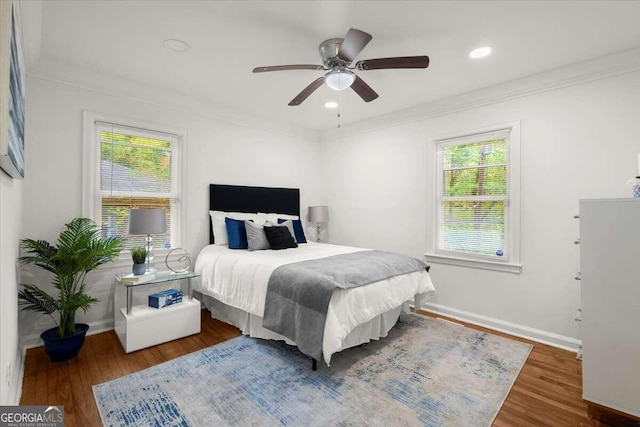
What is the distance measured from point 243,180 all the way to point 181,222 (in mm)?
1001

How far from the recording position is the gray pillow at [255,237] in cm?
350

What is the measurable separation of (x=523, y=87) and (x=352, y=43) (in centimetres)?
210

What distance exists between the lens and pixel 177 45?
2467 millimetres

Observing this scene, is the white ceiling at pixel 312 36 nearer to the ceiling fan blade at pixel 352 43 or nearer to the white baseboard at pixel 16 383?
the ceiling fan blade at pixel 352 43

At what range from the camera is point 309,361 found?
8.13 feet

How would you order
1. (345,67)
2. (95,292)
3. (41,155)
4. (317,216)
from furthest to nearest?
(317,216) < (95,292) < (41,155) < (345,67)

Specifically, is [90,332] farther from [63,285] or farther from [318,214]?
[318,214]

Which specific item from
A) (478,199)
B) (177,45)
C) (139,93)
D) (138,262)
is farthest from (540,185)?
(139,93)

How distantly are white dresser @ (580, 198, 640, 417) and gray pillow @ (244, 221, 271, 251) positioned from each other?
112 inches

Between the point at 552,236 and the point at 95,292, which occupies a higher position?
the point at 552,236

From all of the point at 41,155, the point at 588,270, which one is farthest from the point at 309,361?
the point at 41,155

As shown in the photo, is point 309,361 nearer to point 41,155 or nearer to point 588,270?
point 588,270

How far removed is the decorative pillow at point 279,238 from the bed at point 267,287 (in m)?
0.10

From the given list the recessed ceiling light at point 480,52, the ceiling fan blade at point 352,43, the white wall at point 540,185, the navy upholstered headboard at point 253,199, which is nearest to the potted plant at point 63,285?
the navy upholstered headboard at point 253,199
